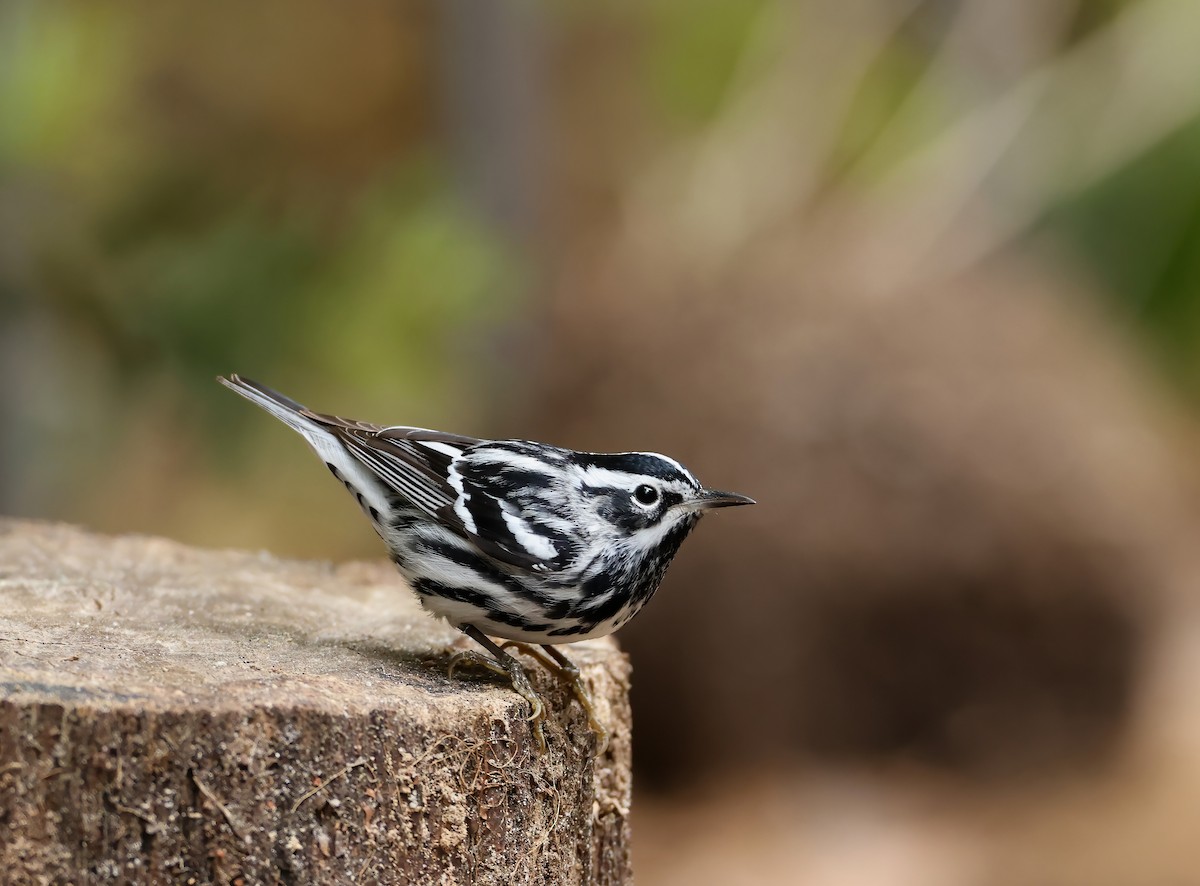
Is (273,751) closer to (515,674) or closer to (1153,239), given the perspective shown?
(515,674)

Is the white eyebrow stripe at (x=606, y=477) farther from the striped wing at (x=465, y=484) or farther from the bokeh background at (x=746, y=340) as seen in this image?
the bokeh background at (x=746, y=340)

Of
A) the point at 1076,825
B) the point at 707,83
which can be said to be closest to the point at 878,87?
the point at 707,83

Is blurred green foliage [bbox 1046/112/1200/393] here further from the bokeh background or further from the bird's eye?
the bird's eye

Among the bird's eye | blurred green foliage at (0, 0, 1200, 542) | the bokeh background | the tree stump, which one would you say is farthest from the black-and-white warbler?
the bokeh background

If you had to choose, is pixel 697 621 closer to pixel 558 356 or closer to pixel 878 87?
pixel 558 356

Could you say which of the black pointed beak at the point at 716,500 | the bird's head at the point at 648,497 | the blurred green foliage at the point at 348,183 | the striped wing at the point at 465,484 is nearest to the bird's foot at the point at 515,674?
the striped wing at the point at 465,484

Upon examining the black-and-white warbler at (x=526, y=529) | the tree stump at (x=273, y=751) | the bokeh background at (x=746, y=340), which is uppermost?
the bokeh background at (x=746, y=340)
